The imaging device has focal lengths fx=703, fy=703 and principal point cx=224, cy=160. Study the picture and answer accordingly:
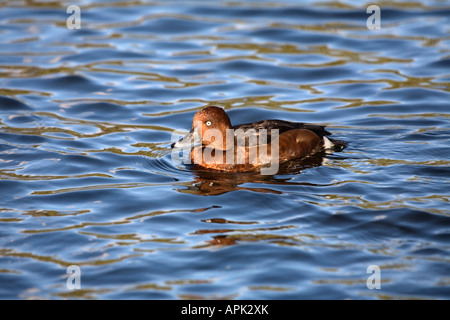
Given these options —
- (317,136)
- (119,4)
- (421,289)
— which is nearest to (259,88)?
(317,136)

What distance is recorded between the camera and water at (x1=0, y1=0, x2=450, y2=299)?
604cm

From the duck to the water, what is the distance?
196 mm

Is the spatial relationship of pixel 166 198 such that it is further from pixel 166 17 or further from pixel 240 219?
pixel 166 17

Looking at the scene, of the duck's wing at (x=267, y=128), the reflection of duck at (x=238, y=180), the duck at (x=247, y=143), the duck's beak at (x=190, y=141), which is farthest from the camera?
the duck's beak at (x=190, y=141)

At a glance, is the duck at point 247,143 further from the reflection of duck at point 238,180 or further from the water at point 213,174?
the water at point 213,174

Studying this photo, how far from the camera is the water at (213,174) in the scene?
6039 millimetres

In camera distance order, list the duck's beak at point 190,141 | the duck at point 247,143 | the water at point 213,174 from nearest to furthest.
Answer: the water at point 213,174
the duck at point 247,143
the duck's beak at point 190,141

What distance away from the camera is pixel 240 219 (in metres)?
7.04

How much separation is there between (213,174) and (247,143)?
559mm

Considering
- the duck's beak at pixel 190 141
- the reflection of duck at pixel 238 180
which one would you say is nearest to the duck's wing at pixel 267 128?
the reflection of duck at pixel 238 180

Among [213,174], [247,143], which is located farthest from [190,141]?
[247,143]

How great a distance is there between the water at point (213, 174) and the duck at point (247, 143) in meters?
0.20

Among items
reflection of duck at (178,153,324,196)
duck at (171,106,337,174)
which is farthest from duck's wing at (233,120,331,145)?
reflection of duck at (178,153,324,196)

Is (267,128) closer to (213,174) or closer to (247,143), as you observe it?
(247,143)
